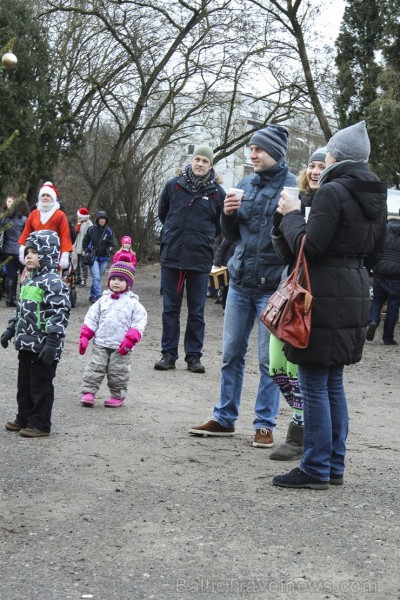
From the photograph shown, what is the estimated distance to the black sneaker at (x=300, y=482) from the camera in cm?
552

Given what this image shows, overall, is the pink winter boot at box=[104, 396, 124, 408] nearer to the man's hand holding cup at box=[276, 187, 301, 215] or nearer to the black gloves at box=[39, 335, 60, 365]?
the black gloves at box=[39, 335, 60, 365]

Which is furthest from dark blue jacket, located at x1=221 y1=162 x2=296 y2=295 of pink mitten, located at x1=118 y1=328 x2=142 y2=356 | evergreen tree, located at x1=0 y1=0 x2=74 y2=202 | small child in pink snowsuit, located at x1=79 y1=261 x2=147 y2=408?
evergreen tree, located at x1=0 y1=0 x2=74 y2=202

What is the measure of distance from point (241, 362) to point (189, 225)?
3766 mm

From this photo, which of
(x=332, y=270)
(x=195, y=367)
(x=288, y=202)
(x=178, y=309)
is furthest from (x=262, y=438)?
(x=178, y=309)

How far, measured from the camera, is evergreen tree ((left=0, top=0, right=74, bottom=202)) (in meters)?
23.5

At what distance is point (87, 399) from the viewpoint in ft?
26.8

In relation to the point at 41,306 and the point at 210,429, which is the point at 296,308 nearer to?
the point at 210,429

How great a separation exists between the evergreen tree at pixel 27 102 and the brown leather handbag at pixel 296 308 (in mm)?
17868

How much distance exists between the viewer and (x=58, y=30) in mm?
26766

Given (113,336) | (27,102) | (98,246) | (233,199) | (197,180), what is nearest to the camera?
(233,199)

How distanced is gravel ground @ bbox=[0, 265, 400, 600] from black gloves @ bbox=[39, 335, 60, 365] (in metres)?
0.54

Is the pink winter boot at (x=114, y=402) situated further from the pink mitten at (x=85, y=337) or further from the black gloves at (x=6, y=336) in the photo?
the black gloves at (x=6, y=336)

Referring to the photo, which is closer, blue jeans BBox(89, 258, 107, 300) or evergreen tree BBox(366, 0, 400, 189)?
evergreen tree BBox(366, 0, 400, 189)

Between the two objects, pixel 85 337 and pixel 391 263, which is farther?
pixel 391 263
